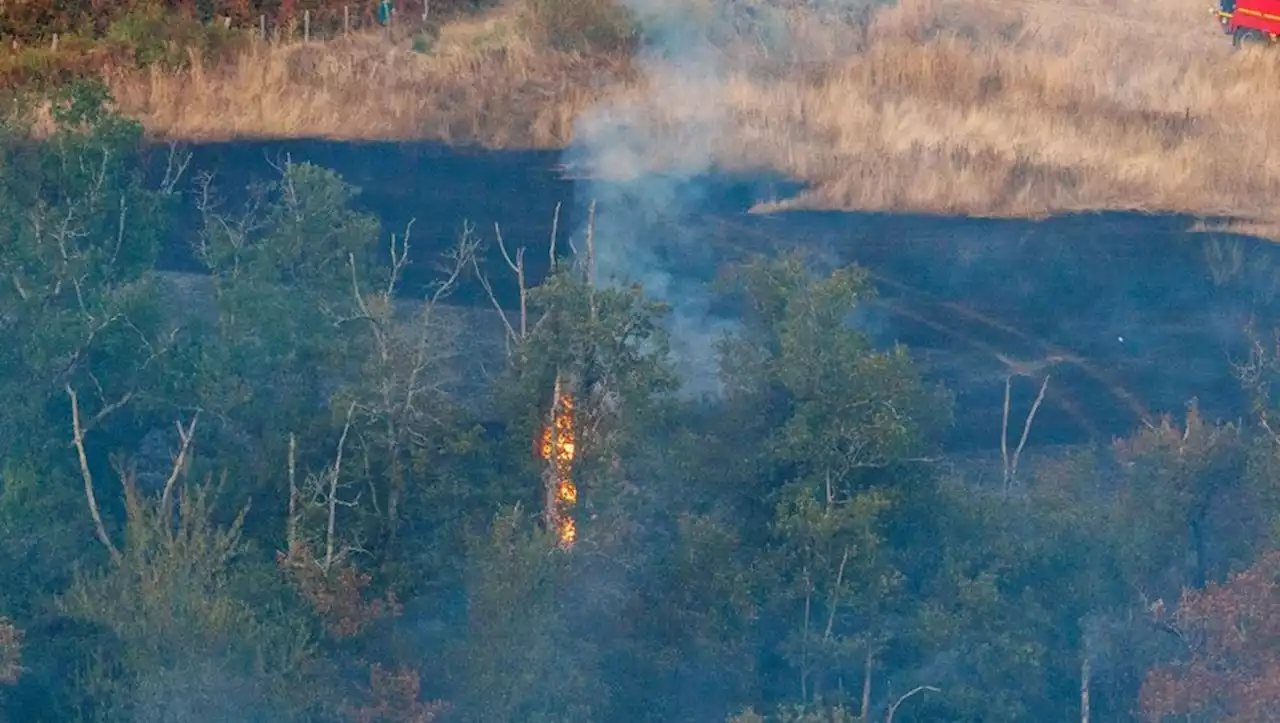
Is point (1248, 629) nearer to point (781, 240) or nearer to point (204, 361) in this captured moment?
point (204, 361)

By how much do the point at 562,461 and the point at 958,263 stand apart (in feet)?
24.8

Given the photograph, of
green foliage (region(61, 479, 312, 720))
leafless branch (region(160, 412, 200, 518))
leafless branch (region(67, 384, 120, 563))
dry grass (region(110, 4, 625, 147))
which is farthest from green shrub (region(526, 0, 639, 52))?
green foliage (region(61, 479, 312, 720))

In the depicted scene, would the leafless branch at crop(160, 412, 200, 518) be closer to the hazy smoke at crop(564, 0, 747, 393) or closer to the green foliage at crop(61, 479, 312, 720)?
the green foliage at crop(61, 479, 312, 720)

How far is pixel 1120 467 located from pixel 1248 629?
2.33 m

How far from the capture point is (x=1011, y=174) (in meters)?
20.3

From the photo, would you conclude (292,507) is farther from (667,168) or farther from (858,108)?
(858,108)

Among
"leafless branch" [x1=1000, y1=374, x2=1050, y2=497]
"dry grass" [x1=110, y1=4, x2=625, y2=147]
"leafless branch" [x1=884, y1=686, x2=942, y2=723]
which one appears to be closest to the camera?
"leafless branch" [x1=884, y1=686, x2=942, y2=723]

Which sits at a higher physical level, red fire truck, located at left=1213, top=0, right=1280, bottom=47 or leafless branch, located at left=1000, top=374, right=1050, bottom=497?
red fire truck, located at left=1213, top=0, right=1280, bottom=47

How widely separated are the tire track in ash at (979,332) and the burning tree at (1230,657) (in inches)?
142

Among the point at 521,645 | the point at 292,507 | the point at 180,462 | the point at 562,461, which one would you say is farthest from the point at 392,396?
the point at 521,645

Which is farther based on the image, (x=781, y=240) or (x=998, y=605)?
(x=781, y=240)

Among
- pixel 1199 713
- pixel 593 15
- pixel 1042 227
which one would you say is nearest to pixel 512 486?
pixel 1199 713

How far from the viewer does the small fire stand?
1158 centimetres

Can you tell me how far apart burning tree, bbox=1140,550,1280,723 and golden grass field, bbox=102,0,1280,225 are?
8749mm
